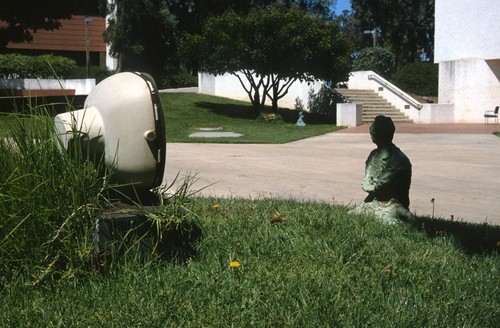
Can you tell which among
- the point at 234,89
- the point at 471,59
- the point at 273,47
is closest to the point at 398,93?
the point at 471,59

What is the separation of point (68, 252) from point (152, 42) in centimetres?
3873

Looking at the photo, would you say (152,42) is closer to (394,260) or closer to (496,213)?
(496,213)

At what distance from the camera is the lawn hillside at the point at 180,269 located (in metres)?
3.58

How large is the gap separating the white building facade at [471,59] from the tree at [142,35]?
16.4m

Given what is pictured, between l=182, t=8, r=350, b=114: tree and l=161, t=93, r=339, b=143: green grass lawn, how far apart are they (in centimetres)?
182

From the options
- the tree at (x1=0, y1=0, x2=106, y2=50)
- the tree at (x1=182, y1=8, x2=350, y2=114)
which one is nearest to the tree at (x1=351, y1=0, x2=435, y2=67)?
the tree at (x1=182, y1=8, x2=350, y2=114)

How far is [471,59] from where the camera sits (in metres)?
29.1

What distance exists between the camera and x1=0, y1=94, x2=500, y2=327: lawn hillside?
3578mm

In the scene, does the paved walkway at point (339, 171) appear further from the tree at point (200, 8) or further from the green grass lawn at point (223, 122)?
the tree at point (200, 8)

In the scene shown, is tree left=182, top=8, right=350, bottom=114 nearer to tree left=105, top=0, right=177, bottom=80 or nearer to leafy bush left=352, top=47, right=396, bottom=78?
tree left=105, top=0, right=177, bottom=80

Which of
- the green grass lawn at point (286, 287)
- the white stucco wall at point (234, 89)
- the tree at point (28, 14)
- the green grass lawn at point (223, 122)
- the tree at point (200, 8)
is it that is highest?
the tree at point (200, 8)

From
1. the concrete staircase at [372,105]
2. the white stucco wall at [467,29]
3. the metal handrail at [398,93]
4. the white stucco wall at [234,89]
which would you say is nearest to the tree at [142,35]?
the white stucco wall at [234,89]

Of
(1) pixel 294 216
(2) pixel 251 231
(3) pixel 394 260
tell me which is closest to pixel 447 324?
(3) pixel 394 260

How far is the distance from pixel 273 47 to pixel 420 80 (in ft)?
44.7
